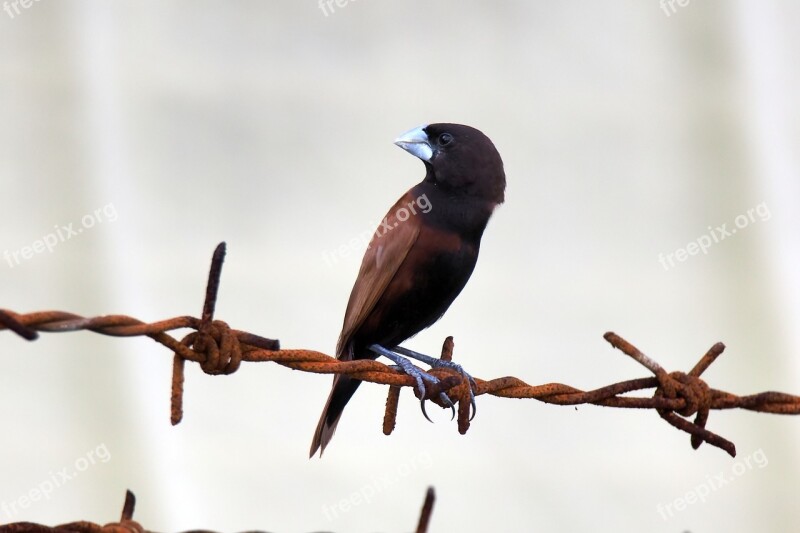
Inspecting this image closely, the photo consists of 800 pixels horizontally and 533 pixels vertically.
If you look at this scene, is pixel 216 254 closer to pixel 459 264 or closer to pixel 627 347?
pixel 627 347

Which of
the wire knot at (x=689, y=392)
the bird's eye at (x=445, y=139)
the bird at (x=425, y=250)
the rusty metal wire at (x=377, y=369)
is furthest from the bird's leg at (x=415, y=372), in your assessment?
the bird's eye at (x=445, y=139)

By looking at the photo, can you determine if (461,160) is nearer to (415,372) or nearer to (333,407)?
(415,372)

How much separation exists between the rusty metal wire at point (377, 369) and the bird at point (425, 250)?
24.8 inches

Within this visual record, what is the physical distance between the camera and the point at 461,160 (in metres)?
2.57

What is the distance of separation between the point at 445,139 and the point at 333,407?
889mm

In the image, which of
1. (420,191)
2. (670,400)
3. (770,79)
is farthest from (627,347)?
(770,79)

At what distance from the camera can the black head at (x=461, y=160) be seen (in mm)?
2539

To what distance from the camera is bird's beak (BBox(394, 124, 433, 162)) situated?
2.64 meters

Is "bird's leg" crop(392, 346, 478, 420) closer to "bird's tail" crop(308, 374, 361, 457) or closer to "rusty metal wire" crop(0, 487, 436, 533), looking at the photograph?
"bird's tail" crop(308, 374, 361, 457)

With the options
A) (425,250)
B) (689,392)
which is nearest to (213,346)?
(689,392)

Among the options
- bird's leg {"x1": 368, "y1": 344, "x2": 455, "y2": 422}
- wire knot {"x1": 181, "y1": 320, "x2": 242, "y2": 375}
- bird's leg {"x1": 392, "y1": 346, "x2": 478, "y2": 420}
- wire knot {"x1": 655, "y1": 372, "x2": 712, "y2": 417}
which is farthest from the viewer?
bird's leg {"x1": 392, "y1": 346, "x2": 478, "y2": 420}

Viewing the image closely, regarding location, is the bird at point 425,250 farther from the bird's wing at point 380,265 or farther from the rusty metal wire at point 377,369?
the rusty metal wire at point 377,369

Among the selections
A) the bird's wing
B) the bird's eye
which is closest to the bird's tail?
the bird's wing

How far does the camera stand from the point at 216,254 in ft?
4.06
